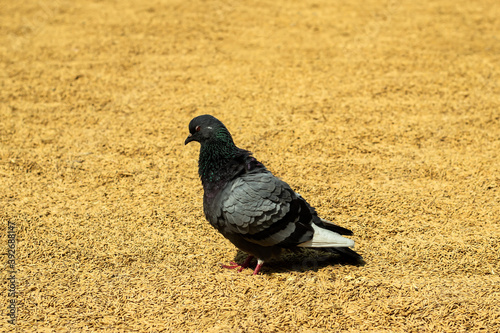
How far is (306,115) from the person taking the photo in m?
6.54

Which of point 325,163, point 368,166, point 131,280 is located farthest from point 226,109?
point 131,280

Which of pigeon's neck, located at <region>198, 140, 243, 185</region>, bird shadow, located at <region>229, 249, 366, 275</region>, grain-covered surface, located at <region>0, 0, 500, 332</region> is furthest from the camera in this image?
bird shadow, located at <region>229, 249, 366, 275</region>

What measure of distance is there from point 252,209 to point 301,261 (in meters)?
0.83

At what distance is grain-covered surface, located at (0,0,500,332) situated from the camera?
3.71 meters

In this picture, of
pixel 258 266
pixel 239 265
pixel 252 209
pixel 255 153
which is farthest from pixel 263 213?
pixel 255 153

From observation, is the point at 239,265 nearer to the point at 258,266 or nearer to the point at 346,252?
the point at 258,266

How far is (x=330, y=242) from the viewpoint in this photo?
3881 millimetres

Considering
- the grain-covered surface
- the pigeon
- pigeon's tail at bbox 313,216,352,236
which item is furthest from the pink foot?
pigeon's tail at bbox 313,216,352,236

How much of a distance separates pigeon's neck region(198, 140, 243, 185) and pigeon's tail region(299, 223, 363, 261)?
2.83ft

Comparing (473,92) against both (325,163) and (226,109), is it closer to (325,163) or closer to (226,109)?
(325,163)

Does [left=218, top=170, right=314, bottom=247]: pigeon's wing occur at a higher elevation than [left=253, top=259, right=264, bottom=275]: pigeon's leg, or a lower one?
higher

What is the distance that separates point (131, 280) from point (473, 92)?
18.6 ft

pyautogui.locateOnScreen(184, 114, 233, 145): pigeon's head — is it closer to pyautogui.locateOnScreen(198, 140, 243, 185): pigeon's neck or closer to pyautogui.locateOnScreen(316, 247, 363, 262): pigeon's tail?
pyautogui.locateOnScreen(198, 140, 243, 185): pigeon's neck

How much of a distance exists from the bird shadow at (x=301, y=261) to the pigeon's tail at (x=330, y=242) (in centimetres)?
14
